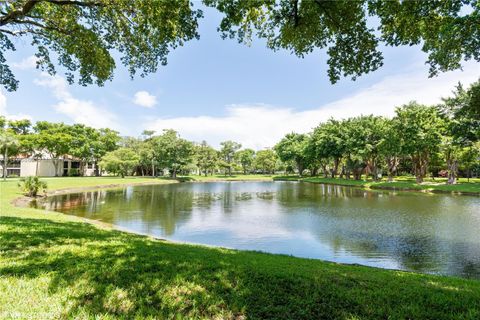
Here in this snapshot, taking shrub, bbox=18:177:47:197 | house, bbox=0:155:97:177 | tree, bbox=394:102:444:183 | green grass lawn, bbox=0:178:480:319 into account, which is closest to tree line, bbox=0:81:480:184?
tree, bbox=394:102:444:183

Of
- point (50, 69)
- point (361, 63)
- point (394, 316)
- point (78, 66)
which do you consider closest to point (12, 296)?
point (394, 316)

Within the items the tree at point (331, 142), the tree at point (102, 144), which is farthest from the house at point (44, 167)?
the tree at point (331, 142)

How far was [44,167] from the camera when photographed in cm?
6022

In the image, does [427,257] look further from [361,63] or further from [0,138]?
[0,138]

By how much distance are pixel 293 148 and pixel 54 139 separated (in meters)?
57.9

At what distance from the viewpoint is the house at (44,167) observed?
195ft

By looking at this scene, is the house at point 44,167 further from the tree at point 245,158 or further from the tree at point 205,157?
the tree at point 245,158

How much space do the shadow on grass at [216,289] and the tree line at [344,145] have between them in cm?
886

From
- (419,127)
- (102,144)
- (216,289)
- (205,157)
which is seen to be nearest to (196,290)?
(216,289)

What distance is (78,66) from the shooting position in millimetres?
10742

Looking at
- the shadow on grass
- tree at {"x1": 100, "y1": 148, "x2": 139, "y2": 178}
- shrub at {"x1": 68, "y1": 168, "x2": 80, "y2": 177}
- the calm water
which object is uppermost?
tree at {"x1": 100, "y1": 148, "x2": 139, "y2": 178}

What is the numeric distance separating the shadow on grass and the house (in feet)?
219

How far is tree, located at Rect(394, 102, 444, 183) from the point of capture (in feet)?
115

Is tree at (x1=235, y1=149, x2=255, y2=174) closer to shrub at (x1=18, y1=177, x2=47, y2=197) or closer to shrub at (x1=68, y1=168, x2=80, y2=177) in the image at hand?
shrub at (x1=68, y1=168, x2=80, y2=177)
